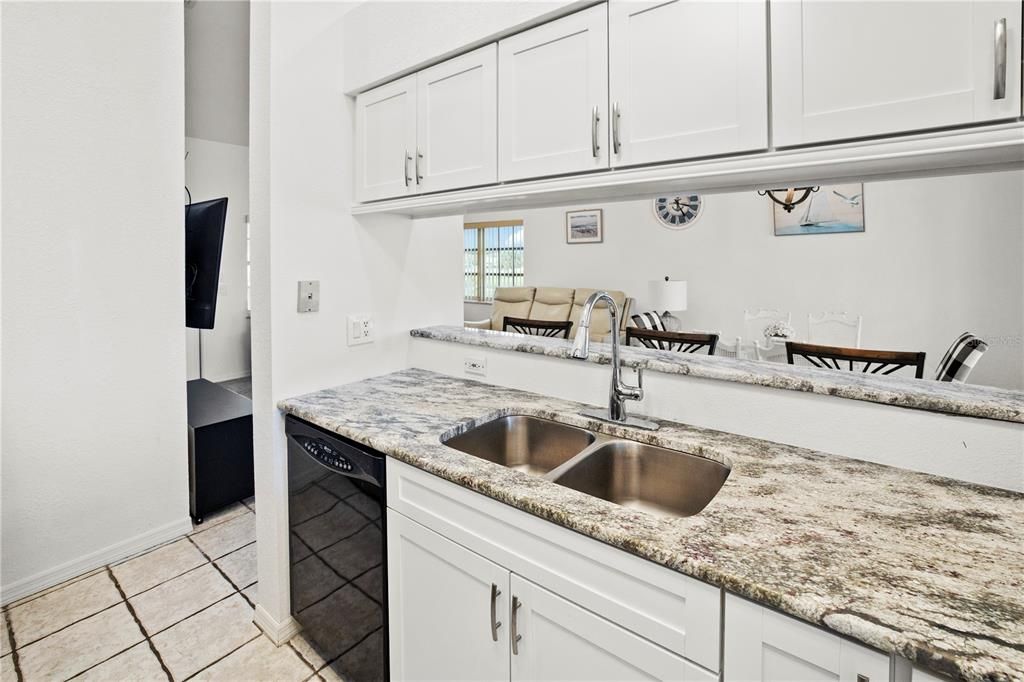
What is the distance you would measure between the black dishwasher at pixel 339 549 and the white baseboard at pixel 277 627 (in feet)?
0.21

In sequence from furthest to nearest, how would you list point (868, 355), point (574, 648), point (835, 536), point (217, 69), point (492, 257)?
1. point (492, 257)
2. point (217, 69)
3. point (868, 355)
4. point (574, 648)
5. point (835, 536)

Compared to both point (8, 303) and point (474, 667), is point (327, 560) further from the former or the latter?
point (8, 303)

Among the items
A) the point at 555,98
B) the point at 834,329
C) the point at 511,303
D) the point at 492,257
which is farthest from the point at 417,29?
the point at 492,257

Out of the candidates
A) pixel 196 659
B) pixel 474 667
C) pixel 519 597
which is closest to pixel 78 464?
→ pixel 196 659

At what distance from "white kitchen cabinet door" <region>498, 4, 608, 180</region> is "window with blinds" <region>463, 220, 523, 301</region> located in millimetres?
5245

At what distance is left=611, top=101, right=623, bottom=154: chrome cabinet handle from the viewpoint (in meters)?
1.19

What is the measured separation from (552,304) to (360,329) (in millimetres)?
4003

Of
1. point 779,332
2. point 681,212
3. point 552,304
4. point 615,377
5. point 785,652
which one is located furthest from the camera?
point 552,304

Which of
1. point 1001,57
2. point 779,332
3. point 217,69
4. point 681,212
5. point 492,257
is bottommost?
point 779,332

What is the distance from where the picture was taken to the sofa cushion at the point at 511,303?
5988 millimetres

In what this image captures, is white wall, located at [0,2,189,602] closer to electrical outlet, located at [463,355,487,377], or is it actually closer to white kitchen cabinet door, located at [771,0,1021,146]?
electrical outlet, located at [463,355,487,377]

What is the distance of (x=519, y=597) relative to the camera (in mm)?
1008

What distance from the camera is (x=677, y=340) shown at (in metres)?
2.45

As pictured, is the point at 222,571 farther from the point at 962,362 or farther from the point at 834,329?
the point at 834,329
